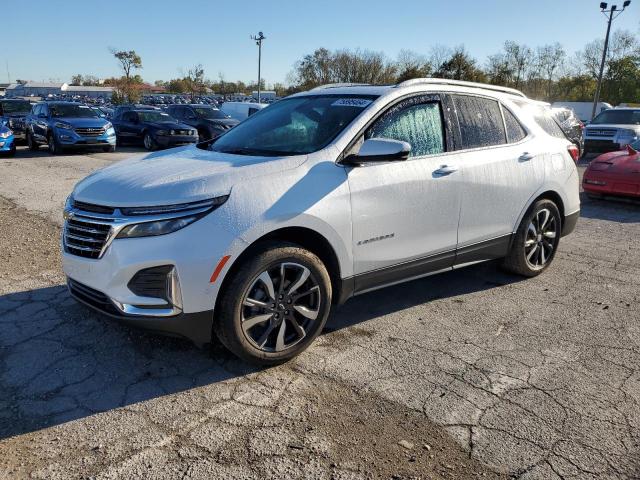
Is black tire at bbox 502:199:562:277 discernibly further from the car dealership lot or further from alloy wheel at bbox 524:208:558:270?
the car dealership lot

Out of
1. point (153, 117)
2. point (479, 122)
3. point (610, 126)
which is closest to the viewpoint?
point (479, 122)

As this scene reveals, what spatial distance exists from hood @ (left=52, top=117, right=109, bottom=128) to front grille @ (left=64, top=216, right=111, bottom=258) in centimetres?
1375

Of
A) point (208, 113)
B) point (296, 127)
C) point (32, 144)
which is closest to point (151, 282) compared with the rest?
point (296, 127)

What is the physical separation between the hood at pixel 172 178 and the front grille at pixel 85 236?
0.43 feet

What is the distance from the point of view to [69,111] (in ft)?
53.9

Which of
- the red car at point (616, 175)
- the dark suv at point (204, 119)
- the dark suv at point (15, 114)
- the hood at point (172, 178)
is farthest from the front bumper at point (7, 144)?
the red car at point (616, 175)

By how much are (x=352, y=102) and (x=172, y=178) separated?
4.92 ft

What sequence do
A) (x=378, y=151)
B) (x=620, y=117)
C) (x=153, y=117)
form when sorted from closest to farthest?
(x=378, y=151) < (x=620, y=117) < (x=153, y=117)

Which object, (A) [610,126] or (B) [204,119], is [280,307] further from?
(B) [204,119]

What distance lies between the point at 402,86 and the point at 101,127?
45.9 feet

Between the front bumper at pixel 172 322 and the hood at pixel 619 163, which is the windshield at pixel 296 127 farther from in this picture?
the hood at pixel 619 163

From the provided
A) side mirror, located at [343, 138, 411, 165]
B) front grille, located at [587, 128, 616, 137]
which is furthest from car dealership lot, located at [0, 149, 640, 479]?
front grille, located at [587, 128, 616, 137]

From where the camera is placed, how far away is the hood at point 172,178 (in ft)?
9.64

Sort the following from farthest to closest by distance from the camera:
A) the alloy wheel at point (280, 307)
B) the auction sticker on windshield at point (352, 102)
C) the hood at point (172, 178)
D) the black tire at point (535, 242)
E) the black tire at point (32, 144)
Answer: the black tire at point (32, 144)
the black tire at point (535, 242)
the auction sticker on windshield at point (352, 102)
the alloy wheel at point (280, 307)
the hood at point (172, 178)
